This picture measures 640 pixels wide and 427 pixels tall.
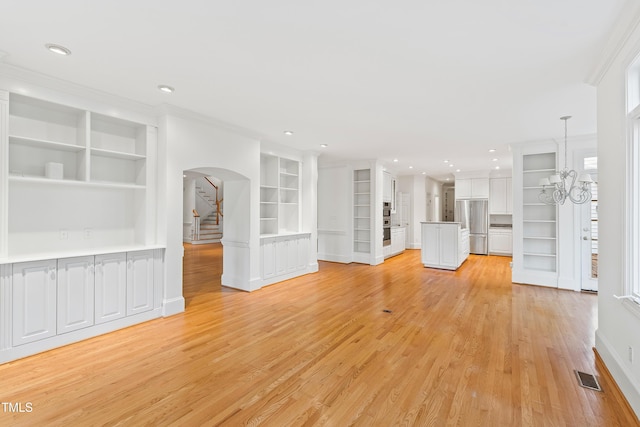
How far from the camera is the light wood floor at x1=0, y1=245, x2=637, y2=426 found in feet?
6.82

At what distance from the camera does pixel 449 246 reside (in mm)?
7188

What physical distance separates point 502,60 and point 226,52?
246 centimetres

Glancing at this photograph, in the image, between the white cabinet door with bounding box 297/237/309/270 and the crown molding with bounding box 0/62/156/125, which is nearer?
the crown molding with bounding box 0/62/156/125

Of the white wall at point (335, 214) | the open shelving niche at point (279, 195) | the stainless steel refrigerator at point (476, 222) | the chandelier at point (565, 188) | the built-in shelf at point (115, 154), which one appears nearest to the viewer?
the built-in shelf at point (115, 154)

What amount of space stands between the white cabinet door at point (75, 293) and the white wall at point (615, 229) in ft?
16.0

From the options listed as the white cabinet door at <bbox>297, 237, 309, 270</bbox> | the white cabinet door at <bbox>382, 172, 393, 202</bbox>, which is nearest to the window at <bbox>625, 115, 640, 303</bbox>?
the white cabinet door at <bbox>297, 237, 309, 270</bbox>

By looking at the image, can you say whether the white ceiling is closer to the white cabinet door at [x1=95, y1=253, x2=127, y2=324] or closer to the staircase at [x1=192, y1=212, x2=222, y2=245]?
the white cabinet door at [x1=95, y1=253, x2=127, y2=324]

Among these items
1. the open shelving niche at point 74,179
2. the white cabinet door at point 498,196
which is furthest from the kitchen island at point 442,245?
the open shelving niche at point 74,179

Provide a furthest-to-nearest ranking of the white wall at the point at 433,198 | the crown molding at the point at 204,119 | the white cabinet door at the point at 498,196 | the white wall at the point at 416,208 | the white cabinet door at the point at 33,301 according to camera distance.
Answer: the white wall at the point at 433,198, the white wall at the point at 416,208, the white cabinet door at the point at 498,196, the crown molding at the point at 204,119, the white cabinet door at the point at 33,301

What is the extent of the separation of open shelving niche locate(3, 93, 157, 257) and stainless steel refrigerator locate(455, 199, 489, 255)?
8.95 m

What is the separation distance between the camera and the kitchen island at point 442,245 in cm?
708

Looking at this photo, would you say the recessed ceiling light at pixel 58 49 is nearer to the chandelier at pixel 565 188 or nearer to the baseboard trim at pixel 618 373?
the baseboard trim at pixel 618 373

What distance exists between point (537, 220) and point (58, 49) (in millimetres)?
7359

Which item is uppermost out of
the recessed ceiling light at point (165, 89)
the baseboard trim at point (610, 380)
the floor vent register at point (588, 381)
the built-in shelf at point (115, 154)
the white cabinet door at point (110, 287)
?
the recessed ceiling light at point (165, 89)
